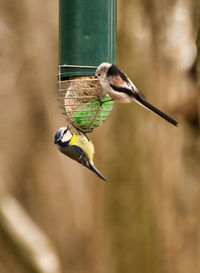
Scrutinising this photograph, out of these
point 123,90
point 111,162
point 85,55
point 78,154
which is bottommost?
point 111,162

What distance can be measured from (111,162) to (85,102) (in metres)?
2.67

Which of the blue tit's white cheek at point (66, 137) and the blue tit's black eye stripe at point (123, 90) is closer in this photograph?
the blue tit's black eye stripe at point (123, 90)

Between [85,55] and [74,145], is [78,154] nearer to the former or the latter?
[74,145]

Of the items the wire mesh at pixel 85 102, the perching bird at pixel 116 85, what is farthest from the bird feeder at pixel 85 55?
the perching bird at pixel 116 85

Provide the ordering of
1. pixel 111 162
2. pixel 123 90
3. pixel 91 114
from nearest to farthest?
pixel 123 90 → pixel 91 114 → pixel 111 162

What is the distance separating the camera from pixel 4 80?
623 centimetres

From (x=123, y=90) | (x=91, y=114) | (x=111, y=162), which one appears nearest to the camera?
(x=123, y=90)

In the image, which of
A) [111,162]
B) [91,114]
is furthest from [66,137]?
[111,162]

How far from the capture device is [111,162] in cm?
595

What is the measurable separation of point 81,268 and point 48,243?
0.40 meters

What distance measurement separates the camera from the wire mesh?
3.28 metres

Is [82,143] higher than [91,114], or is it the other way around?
[91,114]

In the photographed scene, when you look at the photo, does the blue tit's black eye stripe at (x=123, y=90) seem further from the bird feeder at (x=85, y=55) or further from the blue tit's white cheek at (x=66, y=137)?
the blue tit's white cheek at (x=66, y=137)

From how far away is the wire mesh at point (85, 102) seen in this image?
3279 mm
